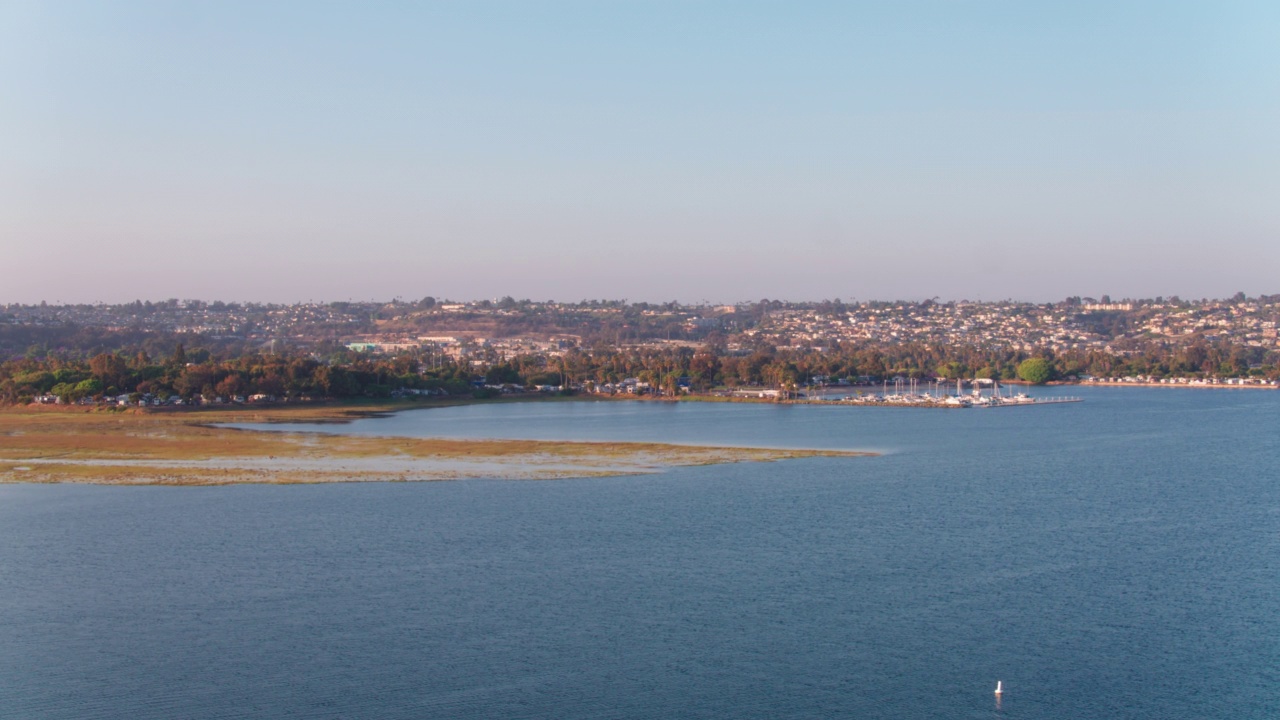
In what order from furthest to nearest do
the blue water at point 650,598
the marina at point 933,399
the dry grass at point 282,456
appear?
the marina at point 933,399 → the dry grass at point 282,456 → the blue water at point 650,598

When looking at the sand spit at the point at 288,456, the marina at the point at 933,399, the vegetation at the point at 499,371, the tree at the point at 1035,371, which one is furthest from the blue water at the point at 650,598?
the tree at the point at 1035,371

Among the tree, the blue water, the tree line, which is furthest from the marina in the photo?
the blue water

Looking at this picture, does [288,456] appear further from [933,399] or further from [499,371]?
[499,371]

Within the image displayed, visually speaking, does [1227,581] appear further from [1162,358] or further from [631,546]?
[1162,358]

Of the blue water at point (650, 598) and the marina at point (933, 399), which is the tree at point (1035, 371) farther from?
the blue water at point (650, 598)

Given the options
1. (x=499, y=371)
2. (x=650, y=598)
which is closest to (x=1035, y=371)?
A: (x=499, y=371)
